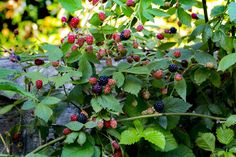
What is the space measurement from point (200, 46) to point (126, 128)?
370mm

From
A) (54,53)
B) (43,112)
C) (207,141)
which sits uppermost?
(54,53)

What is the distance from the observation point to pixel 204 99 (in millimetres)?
1394

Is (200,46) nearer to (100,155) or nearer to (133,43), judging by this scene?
(133,43)

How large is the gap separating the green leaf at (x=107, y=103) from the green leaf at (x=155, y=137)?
8 centimetres

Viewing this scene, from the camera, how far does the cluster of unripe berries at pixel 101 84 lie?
113cm

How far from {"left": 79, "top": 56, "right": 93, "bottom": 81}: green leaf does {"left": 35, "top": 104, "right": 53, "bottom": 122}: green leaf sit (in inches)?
5.0

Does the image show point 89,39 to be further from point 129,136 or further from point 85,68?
point 129,136

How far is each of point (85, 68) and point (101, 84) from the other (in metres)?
0.07

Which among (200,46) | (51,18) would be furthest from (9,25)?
(200,46)

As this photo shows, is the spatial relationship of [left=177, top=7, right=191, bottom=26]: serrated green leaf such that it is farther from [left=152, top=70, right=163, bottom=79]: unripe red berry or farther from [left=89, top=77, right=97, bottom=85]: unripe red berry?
[left=89, top=77, right=97, bottom=85]: unripe red berry

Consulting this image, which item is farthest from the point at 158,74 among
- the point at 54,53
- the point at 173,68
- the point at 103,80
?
the point at 54,53

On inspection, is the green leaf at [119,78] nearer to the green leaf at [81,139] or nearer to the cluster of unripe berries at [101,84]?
the cluster of unripe berries at [101,84]

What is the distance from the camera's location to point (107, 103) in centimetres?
112

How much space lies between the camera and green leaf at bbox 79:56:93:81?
3.86 feet
